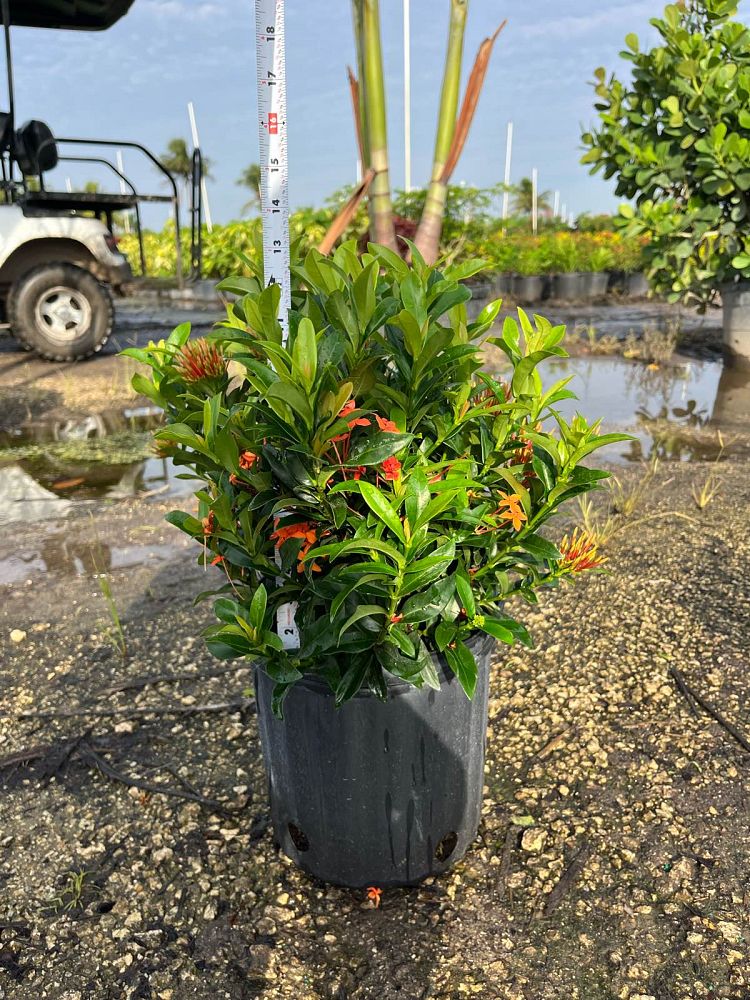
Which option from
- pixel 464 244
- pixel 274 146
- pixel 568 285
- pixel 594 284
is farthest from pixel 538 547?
pixel 594 284

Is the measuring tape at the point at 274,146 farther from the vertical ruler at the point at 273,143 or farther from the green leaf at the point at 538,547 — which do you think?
the green leaf at the point at 538,547

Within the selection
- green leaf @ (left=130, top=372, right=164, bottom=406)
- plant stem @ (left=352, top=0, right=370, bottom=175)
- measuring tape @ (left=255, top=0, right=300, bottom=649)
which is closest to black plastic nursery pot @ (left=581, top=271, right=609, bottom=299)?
plant stem @ (left=352, top=0, right=370, bottom=175)

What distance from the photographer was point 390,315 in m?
1.47

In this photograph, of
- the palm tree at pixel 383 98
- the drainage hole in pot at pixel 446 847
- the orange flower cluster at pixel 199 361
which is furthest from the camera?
the palm tree at pixel 383 98

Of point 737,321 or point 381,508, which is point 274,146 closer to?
point 381,508

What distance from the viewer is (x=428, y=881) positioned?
1898mm

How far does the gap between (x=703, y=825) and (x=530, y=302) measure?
13658mm

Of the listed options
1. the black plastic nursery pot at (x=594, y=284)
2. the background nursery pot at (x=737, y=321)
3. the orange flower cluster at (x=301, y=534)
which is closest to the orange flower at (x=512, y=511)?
the orange flower cluster at (x=301, y=534)

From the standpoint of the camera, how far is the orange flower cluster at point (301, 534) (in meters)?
1.47

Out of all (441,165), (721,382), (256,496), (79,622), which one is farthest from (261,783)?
(721,382)

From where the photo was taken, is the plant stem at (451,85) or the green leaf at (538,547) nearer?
the green leaf at (538,547)

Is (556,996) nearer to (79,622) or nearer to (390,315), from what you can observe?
(390,315)

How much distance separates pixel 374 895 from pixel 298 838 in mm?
228

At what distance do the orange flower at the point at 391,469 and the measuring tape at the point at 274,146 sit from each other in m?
0.35
